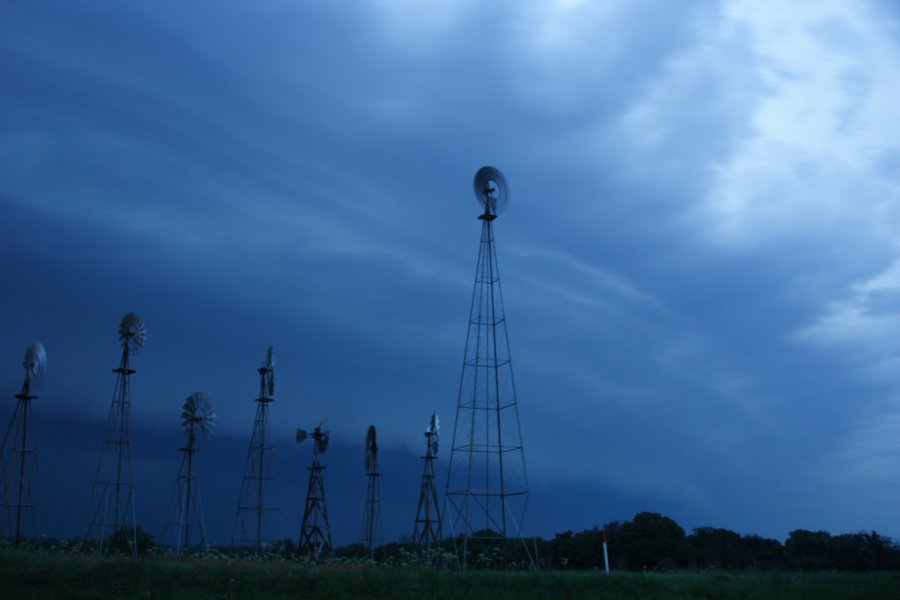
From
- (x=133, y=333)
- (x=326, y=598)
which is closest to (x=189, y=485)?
(x=133, y=333)

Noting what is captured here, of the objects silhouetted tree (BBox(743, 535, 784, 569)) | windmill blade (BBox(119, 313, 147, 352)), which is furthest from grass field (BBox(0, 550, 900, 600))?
silhouetted tree (BBox(743, 535, 784, 569))

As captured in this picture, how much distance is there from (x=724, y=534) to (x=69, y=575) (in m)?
72.2

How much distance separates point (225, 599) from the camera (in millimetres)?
24672

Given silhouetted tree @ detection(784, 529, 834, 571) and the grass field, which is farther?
silhouetted tree @ detection(784, 529, 834, 571)

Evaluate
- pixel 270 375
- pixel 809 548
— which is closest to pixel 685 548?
pixel 809 548

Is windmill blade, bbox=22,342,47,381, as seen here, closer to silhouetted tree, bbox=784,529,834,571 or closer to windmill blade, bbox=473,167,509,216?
windmill blade, bbox=473,167,509,216

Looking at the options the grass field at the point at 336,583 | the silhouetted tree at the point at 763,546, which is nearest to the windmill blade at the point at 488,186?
the grass field at the point at 336,583

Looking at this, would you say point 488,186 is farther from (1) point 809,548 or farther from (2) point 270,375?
(1) point 809,548

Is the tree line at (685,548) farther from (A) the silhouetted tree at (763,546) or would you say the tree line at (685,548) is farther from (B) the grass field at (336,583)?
(B) the grass field at (336,583)

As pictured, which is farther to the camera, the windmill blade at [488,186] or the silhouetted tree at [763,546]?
→ the silhouetted tree at [763,546]

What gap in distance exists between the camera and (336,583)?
90.2 feet

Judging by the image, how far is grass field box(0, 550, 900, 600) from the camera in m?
25.5

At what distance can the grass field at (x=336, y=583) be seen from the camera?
25547 mm

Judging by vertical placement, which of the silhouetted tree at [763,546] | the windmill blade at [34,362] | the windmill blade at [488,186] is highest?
the windmill blade at [488,186]
